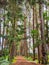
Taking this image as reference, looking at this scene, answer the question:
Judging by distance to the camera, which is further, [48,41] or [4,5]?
[48,41]

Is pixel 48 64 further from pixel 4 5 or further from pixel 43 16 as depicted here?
pixel 4 5

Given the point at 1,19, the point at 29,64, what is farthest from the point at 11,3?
the point at 29,64

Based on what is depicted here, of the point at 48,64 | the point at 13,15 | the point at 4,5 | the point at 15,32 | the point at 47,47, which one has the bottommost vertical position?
the point at 48,64

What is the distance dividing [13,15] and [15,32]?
39 cm

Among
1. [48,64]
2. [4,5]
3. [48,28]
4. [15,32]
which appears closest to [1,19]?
[4,5]

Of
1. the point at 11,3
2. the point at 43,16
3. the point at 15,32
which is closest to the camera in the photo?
the point at 15,32

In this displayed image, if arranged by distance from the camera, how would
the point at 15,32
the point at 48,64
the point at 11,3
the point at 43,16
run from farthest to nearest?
1. the point at 43,16
2. the point at 48,64
3. the point at 11,3
4. the point at 15,32

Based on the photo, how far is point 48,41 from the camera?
4.38 m

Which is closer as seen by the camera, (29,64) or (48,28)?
(29,64)

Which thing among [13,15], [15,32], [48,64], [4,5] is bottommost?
[48,64]

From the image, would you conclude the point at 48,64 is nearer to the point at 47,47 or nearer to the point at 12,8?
the point at 47,47

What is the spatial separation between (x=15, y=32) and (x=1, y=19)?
32.7 inches

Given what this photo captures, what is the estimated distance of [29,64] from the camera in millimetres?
3994

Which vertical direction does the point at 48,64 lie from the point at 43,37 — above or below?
below
